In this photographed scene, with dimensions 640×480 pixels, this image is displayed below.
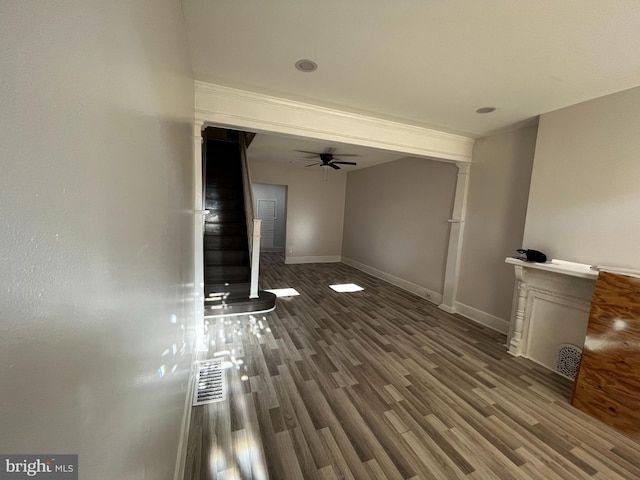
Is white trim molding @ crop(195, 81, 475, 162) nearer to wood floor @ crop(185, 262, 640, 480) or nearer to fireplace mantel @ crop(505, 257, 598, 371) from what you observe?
→ fireplace mantel @ crop(505, 257, 598, 371)

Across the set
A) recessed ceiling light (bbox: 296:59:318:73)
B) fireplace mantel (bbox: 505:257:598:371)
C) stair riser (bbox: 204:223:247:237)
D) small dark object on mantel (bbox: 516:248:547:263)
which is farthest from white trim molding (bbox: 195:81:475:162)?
stair riser (bbox: 204:223:247:237)

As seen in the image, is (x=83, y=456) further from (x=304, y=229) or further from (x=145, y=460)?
(x=304, y=229)

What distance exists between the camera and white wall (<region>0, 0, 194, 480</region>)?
0.24m

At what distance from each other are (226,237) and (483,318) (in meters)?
4.17

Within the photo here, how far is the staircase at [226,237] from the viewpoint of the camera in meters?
3.62

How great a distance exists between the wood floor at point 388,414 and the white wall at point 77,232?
111cm

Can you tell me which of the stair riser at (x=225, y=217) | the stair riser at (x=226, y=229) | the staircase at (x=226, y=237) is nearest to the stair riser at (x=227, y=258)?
the staircase at (x=226, y=237)

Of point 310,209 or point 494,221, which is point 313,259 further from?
point 494,221

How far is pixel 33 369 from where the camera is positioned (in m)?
0.27

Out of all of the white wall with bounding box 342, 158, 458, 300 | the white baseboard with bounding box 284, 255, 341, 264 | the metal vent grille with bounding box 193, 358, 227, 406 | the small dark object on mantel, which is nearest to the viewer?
the metal vent grille with bounding box 193, 358, 227, 406

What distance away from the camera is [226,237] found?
14.3 ft

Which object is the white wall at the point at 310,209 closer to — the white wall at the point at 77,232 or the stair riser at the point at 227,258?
the stair riser at the point at 227,258

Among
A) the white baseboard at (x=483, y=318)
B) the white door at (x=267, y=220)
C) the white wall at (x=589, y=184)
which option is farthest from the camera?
the white door at (x=267, y=220)

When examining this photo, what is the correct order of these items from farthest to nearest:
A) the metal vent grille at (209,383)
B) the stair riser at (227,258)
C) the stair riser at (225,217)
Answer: the stair riser at (225,217)
the stair riser at (227,258)
the metal vent grille at (209,383)
